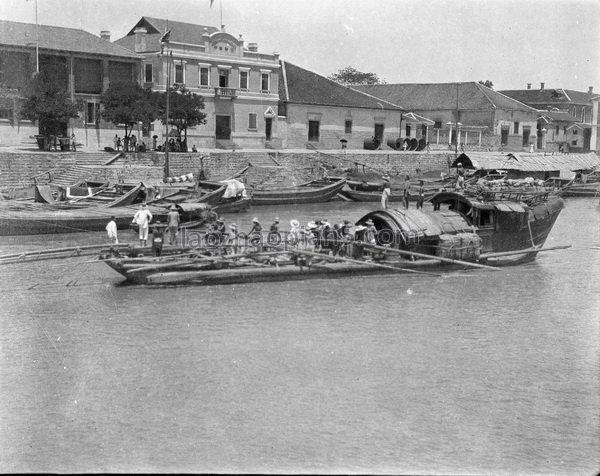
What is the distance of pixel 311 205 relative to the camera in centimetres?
4456

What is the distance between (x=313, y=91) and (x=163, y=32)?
15.2m

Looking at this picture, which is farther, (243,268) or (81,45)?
(81,45)

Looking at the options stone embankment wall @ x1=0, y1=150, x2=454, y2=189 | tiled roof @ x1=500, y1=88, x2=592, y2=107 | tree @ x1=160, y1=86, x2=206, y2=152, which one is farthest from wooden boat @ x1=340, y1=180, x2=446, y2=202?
tiled roof @ x1=500, y1=88, x2=592, y2=107

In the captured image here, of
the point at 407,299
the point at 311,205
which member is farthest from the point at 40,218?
the point at 311,205

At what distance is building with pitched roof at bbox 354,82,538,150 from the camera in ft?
247

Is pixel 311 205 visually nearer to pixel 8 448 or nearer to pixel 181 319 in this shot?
pixel 181 319

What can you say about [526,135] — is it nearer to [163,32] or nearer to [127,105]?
[163,32]

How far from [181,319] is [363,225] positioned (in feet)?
27.3

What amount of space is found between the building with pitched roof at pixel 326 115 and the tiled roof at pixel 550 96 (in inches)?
1142

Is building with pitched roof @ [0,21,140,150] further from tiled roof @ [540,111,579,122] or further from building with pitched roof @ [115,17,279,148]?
tiled roof @ [540,111,579,122]

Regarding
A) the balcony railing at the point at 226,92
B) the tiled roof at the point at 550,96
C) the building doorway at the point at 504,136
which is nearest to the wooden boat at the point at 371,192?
the balcony railing at the point at 226,92

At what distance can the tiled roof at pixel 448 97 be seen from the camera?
77.1 metres

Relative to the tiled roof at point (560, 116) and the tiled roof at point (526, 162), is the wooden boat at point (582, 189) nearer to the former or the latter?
the tiled roof at point (526, 162)

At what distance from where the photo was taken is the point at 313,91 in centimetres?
6253
